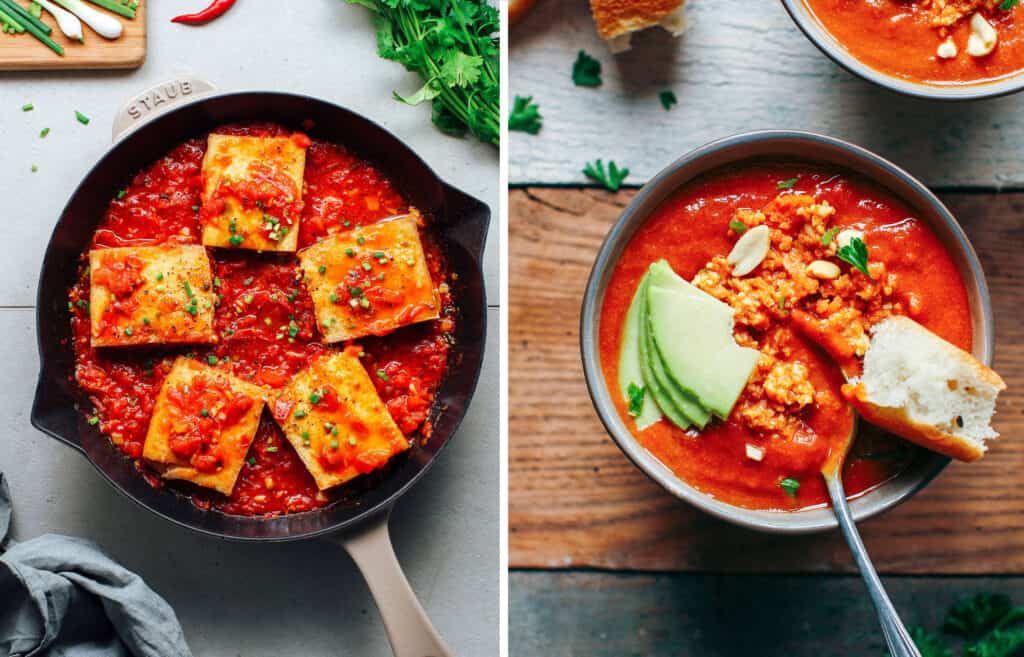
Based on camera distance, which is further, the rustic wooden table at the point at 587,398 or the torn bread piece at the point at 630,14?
the rustic wooden table at the point at 587,398

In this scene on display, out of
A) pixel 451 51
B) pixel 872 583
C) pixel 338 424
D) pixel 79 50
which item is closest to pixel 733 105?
pixel 451 51

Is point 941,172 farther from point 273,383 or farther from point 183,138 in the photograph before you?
point 183,138

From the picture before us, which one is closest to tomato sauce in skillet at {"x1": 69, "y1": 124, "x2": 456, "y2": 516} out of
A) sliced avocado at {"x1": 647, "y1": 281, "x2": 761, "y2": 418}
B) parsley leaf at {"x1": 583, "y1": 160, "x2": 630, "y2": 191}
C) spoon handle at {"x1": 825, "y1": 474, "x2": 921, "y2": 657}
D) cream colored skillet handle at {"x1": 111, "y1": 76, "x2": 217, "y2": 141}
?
cream colored skillet handle at {"x1": 111, "y1": 76, "x2": 217, "y2": 141}

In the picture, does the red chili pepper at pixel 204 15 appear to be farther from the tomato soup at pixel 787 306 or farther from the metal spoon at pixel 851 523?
the metal spoon at pixel 851 523

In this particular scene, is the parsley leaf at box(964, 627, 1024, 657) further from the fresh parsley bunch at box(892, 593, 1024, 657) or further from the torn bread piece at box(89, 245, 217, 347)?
the torn bread piece at box(89, 245, 217, 347)

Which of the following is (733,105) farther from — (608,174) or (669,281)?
(669,281)

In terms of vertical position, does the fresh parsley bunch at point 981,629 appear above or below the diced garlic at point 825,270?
below

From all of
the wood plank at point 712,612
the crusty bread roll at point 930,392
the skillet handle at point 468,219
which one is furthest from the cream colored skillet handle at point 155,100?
the crusty bread roll at point 930,392
